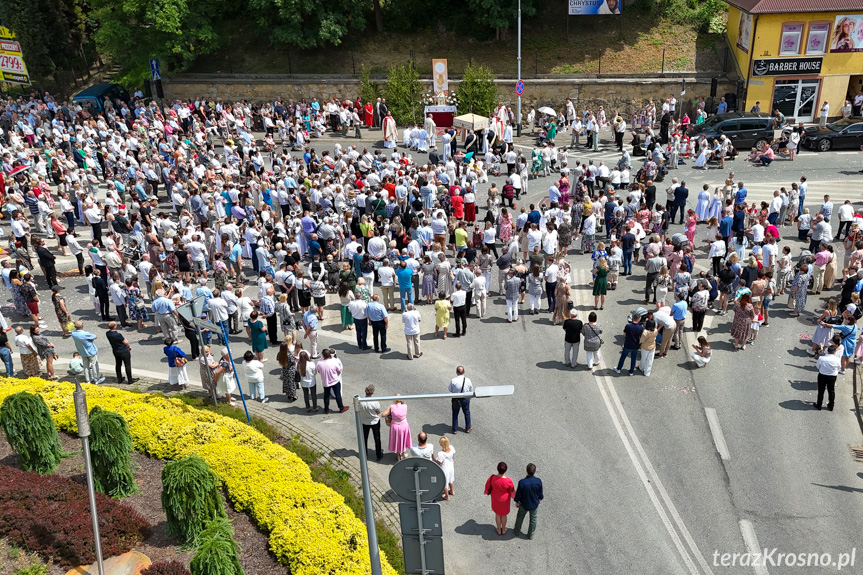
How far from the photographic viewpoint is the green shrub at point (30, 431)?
40.5ft

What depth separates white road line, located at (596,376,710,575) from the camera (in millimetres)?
11594

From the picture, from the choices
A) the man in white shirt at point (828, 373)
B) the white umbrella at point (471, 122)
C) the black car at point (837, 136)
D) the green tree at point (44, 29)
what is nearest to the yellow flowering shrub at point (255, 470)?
the man in white shirt at point (828, 373)

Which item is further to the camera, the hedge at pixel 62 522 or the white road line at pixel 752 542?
the white road line at pixel 752 542

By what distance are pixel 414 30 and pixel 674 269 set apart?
95.3 feet

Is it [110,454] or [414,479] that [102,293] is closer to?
[110,454]

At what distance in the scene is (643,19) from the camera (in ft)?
139

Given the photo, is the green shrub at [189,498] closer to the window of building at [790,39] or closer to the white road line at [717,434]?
the white road line at [717,434]

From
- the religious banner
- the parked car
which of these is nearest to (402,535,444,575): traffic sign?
the religious banner

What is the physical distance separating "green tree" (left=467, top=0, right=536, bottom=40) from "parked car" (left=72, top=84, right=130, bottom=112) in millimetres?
19555

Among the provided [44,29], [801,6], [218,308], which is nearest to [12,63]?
[44,29]

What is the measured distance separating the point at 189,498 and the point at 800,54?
34713mm

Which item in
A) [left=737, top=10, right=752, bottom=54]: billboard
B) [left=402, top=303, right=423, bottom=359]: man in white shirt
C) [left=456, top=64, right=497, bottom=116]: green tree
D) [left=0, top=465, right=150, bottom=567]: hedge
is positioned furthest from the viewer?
[left=456, top=64, right=497, bottom=116]: green tree

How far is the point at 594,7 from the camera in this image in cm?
3997

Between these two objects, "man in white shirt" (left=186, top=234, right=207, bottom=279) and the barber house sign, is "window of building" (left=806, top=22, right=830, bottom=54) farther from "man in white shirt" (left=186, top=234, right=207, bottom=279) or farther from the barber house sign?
"man in white shirt" (left=186, top=234, right=207, bottom=279)
